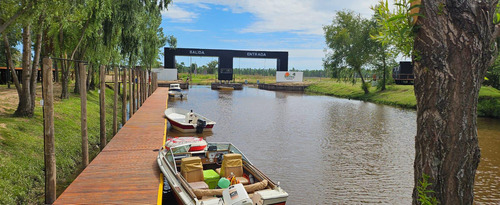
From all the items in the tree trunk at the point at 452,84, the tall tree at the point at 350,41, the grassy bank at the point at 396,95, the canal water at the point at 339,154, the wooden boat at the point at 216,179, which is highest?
the tall tree at the point at 350,41

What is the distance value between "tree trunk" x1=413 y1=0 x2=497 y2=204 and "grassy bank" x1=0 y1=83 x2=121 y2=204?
9.77 m

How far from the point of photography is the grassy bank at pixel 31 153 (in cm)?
962

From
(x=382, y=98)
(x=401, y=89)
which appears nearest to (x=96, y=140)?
(x=382, y=98)

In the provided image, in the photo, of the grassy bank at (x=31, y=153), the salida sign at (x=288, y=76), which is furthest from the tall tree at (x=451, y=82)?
the salida sign at (x=288, y=76)

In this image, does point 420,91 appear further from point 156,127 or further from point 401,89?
point 401,89

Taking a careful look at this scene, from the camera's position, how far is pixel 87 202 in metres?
8.34

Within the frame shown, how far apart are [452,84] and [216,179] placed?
29.4ft

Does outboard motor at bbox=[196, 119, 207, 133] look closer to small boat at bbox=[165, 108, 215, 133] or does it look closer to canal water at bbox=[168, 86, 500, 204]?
small boat at bbox=[165, 108, 215, 133]

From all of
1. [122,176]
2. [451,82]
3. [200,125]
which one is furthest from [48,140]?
[200,125]

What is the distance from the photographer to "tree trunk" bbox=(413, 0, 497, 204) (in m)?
3.09

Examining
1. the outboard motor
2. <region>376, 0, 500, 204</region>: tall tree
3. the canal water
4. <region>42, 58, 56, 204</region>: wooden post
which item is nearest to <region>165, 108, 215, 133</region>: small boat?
the outboard motor

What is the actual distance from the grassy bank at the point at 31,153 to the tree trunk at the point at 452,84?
9.77 metres

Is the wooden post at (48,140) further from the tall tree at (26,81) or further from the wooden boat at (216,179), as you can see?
the tall tree at (26,81)

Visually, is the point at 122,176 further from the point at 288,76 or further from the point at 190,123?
the point at 288,76
